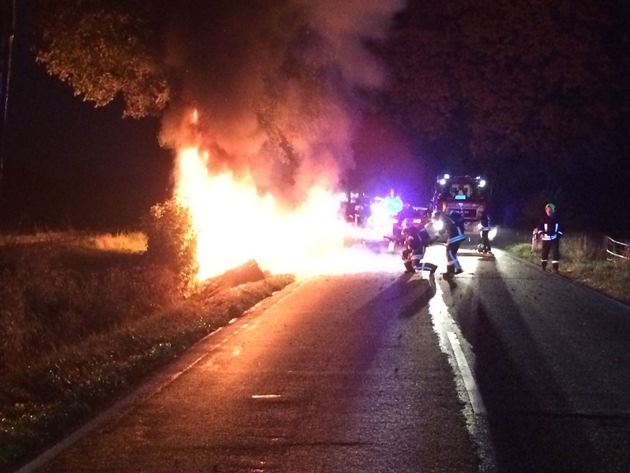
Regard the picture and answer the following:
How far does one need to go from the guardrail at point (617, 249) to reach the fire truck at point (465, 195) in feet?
36.6

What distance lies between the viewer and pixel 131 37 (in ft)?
56.0

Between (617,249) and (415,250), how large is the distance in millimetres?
8267

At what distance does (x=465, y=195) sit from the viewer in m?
36.5

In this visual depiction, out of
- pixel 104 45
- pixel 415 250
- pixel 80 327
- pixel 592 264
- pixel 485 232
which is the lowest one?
pixel 80 327

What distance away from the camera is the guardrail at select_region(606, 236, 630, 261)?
21544mm

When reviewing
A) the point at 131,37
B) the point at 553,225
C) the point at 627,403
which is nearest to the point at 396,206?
the point at 553,225

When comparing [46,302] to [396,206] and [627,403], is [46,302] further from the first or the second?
[396,206]

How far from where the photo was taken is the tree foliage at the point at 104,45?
1680cm

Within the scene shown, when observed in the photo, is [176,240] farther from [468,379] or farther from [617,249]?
[617,249]

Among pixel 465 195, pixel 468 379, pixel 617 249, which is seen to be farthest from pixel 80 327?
pixel 465 195

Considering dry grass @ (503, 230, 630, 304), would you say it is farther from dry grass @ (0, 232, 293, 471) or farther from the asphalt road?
dry grass @ (0, 232, 293, 471)

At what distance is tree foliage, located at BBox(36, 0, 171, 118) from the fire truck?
19.8m

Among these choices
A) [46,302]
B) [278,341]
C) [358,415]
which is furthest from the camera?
[46,302]

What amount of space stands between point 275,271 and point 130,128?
8.12 metres
